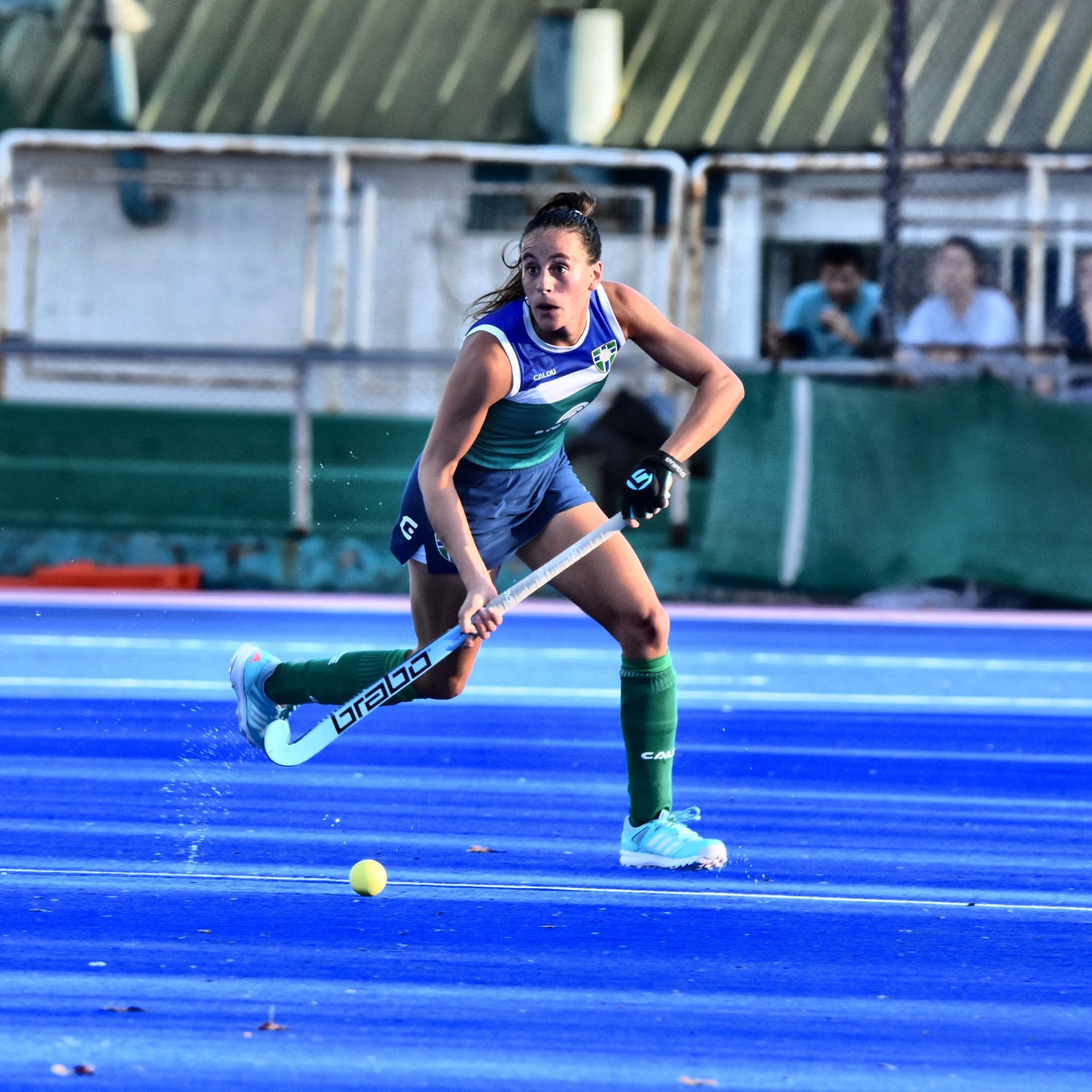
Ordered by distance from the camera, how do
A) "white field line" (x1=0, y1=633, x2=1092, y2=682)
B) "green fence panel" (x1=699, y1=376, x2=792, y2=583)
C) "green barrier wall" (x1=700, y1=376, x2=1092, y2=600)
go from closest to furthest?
"white field line" (x1=0, y1=633, x2=1092, y2=682) → "green barrier wall" (x1=700, y1=376, x2=1092, y2=600) → "green fence panel" (x1=699, y1=376, x2=792, y2=583)

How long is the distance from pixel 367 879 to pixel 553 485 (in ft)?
4.36

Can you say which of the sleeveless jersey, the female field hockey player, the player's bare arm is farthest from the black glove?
the player's bare arm

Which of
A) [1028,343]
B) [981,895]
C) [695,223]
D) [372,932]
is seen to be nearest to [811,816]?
[981,895]

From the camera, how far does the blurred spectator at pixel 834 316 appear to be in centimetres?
1273

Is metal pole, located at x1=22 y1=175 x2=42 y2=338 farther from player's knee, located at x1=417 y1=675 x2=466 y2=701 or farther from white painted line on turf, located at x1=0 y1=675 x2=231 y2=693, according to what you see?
player's knee, located at x1=417 y1=675 x2=466 y2=701

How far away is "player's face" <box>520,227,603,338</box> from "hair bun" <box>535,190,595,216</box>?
0.12 metres

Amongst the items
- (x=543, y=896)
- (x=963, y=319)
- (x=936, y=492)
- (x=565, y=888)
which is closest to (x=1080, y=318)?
(x=963, y=319)

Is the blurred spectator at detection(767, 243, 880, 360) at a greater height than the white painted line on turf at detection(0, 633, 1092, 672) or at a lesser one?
greater

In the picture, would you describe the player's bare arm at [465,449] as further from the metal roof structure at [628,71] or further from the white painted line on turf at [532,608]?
the metal roof structure at [628,71]

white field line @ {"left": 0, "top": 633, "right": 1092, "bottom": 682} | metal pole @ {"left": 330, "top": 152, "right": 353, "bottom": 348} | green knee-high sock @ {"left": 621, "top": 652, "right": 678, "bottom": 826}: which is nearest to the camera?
green knee-high sock @ {"left": 621, "top": 652, "right": 678, "bottom": 826}

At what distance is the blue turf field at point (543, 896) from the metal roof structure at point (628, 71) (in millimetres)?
8031

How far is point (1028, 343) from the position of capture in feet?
43.1

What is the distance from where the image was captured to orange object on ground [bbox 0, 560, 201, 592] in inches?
535

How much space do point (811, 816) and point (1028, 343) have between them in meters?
7.40
